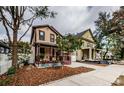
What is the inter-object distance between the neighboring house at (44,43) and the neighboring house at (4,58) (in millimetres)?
1755

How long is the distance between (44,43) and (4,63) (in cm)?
438

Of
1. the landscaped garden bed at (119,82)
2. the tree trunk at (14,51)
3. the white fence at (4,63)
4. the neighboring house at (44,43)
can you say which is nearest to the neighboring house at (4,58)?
the white fence at (4,63)

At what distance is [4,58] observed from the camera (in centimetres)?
848

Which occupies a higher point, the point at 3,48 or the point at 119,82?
the point at 3,48

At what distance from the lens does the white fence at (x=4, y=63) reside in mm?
7859

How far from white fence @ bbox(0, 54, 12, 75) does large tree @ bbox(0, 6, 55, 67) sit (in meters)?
0.17

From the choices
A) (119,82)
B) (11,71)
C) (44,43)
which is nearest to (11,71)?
(11,71)

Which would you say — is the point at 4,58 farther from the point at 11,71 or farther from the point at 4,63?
the point at 11,71

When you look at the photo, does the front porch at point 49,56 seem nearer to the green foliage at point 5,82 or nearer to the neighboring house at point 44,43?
the neighboring house at point 44,43

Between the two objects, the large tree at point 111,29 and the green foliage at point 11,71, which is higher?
the large tree at point 111,29
